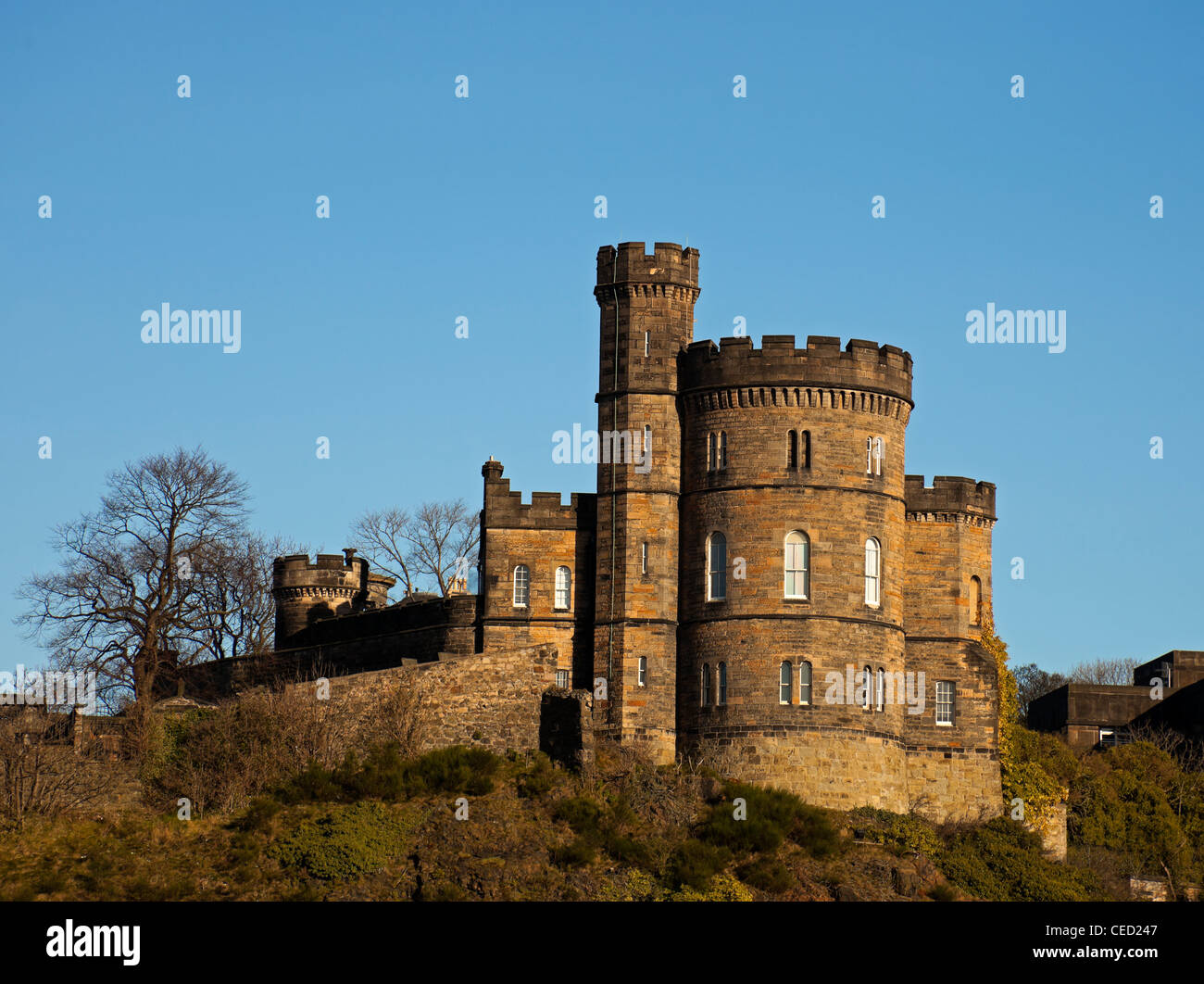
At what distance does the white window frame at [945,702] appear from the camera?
2415 inches

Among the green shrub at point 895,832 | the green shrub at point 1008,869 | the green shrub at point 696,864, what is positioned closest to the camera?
the green shrub at point 696,864

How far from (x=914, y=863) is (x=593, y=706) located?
32.8 feet

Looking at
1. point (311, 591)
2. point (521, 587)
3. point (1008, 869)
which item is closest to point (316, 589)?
point (311, 591)

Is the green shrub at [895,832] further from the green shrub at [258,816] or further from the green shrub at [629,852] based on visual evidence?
the green shrub at [258,816]

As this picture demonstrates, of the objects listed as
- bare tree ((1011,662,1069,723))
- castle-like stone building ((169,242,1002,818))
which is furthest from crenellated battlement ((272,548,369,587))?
bare tree ((1011,662,1069,723))

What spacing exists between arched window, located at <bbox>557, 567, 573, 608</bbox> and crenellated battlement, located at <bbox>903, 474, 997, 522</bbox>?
401 inches

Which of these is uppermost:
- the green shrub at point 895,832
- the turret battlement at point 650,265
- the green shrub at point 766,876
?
the turret battlement at point 650,265

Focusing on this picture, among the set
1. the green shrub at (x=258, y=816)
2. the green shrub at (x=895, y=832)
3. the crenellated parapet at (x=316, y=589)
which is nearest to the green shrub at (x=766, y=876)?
the green shrub at (x=895, y=832)

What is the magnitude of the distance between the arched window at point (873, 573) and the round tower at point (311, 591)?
2431 cm

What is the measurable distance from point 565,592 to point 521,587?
130 centimetres

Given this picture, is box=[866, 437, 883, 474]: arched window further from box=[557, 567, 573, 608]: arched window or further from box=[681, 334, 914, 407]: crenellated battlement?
box=[557, 567, 573, 608]: arched window

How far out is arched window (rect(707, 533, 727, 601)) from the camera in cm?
5878

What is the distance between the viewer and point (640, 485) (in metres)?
60.2

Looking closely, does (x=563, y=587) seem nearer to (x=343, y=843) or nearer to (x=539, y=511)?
(x=539, y=511)
